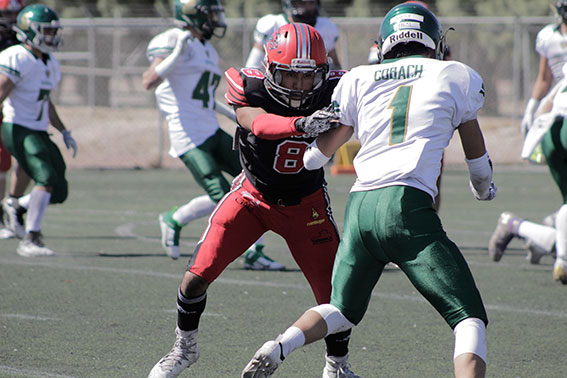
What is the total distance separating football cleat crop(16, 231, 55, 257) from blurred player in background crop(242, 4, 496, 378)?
4.72 m

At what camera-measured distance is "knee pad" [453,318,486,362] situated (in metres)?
3.51

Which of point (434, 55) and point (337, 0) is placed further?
point (337, 0)

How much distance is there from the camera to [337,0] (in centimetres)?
3253

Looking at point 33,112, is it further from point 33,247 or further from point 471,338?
point 471,338

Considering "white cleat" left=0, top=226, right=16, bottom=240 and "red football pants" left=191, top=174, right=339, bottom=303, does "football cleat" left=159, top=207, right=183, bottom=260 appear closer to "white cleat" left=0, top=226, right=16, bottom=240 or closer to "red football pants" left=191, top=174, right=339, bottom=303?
"white cleat" left=0, top=226, right=16, bottom=240

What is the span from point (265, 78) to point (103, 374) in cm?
160

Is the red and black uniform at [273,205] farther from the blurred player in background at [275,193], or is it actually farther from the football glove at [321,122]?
the football glove at [321,122]

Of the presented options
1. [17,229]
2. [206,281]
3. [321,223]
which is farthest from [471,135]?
[17,229]

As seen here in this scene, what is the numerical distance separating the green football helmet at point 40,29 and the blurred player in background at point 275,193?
14.2 feet

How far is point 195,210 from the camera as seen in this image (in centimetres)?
789

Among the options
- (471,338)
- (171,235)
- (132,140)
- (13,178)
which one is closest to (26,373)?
(471,338)

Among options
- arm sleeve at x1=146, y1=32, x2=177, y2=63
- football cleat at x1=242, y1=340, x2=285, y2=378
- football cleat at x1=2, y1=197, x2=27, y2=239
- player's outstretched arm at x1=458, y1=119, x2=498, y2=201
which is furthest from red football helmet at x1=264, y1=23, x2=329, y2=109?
football cleat at x1=2, y1=197, x2=27, y2=239

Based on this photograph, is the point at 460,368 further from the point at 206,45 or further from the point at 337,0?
the point at 337,0

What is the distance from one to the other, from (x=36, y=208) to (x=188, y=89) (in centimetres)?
166
